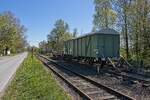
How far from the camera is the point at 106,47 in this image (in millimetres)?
25375

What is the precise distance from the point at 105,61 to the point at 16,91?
13.4 metres

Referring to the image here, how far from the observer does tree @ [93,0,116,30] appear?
1591 inches

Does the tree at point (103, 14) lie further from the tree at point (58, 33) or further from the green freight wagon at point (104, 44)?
the tree at point (58, 33)

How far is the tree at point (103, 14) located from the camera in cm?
4041

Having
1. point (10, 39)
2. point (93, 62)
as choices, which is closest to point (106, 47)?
point (93, 62)

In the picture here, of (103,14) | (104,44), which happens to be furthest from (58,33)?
(104,44)

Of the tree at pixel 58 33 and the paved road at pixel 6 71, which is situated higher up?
the tree at pixel 58 33

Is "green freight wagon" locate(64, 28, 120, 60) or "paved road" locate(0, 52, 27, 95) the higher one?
"green freight wagon" locate(64, 28, 120, 60)

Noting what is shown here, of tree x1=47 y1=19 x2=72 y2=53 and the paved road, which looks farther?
tree x1=47 y1=19 x2=72 y2=53

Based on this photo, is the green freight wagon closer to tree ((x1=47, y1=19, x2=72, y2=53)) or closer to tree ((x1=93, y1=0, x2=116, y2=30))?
tree ((x1=93, y1=0, x2=116, y2=30))

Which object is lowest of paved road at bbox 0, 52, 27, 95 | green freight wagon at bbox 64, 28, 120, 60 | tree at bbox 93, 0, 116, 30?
paved road at bbox 0, 52, 27, 95

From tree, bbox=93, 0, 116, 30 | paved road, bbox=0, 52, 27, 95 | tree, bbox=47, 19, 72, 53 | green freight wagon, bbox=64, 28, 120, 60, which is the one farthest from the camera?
tree, bbox=47, 19, 72, 53

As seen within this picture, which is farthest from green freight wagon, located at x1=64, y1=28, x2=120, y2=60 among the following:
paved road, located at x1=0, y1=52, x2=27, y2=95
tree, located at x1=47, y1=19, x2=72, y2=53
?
tree, located at x1=47, y1=19, x2=72, y2=53

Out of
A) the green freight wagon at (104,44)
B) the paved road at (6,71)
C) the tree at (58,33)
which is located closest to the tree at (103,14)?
the paved road at (6,71)
